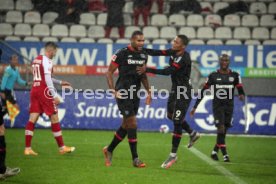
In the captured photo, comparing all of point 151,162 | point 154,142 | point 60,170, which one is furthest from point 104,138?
point 60,170

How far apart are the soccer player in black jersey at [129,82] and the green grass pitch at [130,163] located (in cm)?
49

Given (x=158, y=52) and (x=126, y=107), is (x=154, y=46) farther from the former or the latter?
(x=126, y=107)

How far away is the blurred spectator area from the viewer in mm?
21922

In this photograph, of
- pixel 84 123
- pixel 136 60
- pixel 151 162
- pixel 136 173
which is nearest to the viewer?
pixel 136 173

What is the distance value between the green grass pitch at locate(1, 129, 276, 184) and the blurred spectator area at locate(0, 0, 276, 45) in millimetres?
7191

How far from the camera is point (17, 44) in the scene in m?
20.8

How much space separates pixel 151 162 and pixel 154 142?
409 cm

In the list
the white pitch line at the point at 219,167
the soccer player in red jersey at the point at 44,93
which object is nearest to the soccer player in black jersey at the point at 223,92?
the white pitch line at the point at 219,167

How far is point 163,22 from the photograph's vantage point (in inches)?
886

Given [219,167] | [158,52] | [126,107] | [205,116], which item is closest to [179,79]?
[158,52]

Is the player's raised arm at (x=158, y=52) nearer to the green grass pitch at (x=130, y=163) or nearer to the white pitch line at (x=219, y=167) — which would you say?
the green grass pitch at (x=130, y=163)

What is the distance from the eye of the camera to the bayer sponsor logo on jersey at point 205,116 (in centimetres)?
1720

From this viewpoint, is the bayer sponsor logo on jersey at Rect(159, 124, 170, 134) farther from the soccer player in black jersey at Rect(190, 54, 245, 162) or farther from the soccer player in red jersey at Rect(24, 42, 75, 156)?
the soccer player in red jersey at Rect(24, 42, 75, 156)

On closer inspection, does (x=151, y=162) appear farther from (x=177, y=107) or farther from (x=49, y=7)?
(x=49, y=7)
